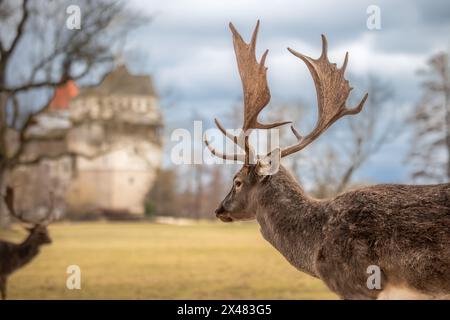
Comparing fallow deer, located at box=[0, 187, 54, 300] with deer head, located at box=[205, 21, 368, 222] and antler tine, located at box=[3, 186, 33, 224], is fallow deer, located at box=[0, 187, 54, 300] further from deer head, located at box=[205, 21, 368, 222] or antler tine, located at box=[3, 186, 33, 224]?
deer head, located at box=[205, 21, 368, 222]

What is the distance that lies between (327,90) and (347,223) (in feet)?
5.82

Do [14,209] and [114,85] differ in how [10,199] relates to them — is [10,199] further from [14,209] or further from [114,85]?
[114,85]

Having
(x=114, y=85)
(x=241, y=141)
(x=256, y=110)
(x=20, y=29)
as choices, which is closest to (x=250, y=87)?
(x=256, y=110)

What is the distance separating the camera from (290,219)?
200 inches

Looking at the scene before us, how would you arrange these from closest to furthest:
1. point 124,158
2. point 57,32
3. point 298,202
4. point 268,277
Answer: point 298,202
point 268,277
point 57,32
point 124,158

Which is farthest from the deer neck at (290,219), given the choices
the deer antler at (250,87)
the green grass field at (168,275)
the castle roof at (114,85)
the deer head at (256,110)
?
the castle roof at (114,85)

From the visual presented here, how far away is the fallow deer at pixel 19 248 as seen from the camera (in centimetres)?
1005

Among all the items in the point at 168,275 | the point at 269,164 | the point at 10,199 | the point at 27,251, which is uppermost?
the point at 269,164

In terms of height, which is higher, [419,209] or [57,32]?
[57,32]

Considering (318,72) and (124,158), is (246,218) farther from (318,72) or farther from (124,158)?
(124,158)

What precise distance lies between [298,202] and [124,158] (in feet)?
219

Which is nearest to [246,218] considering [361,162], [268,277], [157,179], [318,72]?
[318,72]

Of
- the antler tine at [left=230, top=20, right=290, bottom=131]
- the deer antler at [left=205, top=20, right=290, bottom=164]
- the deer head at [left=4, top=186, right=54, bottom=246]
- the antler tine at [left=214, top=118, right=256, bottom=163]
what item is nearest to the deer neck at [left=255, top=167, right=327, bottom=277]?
the antler tine at [left=214, top=118, right=256, bottom=163]

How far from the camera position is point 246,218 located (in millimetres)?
5645
